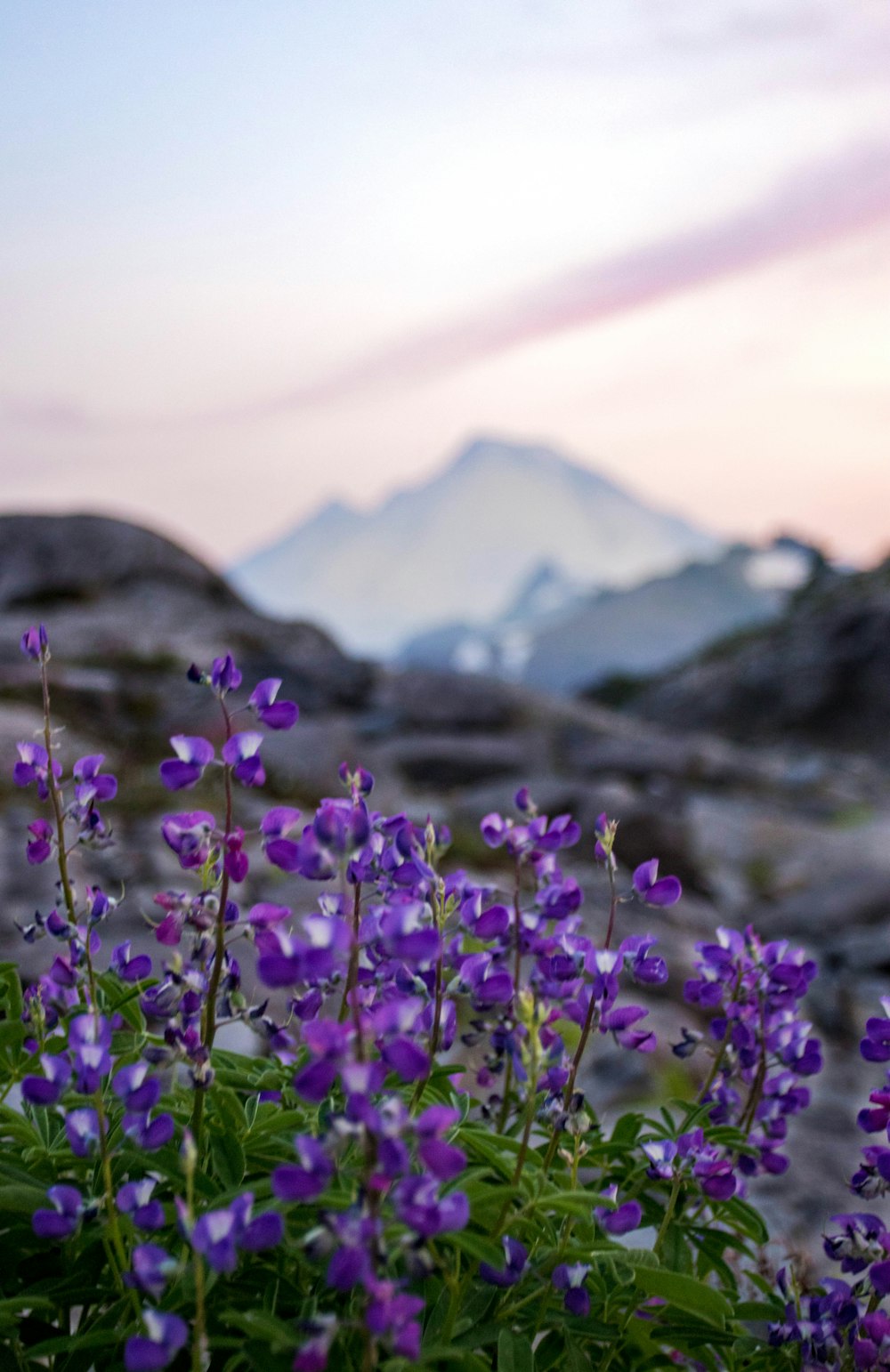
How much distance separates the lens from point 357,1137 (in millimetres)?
1499

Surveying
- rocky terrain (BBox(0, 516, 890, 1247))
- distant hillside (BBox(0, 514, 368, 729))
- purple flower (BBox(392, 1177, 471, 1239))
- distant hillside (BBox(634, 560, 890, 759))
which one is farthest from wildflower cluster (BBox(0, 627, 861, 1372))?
distant hillside (BBox(634, 560, 890, 759))

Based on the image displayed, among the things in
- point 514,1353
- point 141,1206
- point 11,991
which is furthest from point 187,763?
point 514,1353

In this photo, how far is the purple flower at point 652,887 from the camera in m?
2.04

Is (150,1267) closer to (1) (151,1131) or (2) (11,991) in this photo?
(1) (151,1131)

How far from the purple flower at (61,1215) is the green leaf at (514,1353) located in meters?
0.63

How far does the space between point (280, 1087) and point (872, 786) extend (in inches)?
562

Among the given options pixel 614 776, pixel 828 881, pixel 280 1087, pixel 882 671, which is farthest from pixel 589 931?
pixel 882 671

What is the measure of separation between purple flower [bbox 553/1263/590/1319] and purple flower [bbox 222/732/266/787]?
0.87 meters

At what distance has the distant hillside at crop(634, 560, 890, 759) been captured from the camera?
65.4ft

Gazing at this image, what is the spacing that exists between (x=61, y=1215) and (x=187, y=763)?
0.64 meters

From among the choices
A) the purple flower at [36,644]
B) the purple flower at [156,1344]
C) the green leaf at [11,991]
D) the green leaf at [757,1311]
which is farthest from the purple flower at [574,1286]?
the purple flower at [36,644]

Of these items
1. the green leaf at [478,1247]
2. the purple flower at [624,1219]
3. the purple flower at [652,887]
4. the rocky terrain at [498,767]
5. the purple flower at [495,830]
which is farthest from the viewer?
the rocky terrain at [498,767]

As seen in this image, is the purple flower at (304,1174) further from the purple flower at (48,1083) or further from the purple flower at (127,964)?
the purple flower at (127,964)

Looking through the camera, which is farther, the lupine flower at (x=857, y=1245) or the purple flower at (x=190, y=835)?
the lupine flower at (x=857, y=1245)
